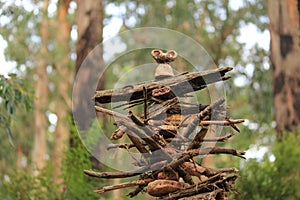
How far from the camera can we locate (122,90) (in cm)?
537

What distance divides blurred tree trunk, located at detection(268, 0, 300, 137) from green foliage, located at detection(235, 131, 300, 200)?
3.36m

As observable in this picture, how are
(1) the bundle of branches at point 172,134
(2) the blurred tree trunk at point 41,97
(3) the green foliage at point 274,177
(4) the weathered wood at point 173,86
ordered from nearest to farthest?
(1) the bundle of branches at point 172,134, (4) the weathered wood at point 173,86, (3) the green foliage at point 274,177, (2) the blurred tree trunk at point 41,97

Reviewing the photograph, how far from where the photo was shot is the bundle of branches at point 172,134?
4.94 metres

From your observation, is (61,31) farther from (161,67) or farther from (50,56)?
(161,67)

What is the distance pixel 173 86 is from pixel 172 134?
390 millimetres

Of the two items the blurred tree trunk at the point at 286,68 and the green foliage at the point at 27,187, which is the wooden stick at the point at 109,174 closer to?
the green foliage at the point at 27,187

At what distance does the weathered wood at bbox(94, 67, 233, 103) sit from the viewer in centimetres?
520

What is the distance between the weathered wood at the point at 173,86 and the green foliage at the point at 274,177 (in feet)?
20.2

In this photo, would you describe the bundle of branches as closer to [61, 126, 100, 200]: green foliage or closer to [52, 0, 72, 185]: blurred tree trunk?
[61, 126, 100, 200]: green foliage

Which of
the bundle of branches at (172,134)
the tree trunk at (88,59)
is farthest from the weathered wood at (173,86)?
the tree trunk at (88,59)

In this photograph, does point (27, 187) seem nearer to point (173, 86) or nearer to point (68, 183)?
point (68, 183)

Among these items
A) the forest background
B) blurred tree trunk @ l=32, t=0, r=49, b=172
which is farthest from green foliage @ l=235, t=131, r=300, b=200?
blurred tree trunk @ l=32, t=0, r=49, b=172

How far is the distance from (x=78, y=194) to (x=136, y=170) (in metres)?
6.25

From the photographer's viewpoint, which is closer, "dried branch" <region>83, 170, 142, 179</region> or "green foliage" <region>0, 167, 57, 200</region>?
"dried branch" <region>83, 170, 142, 179</region>
